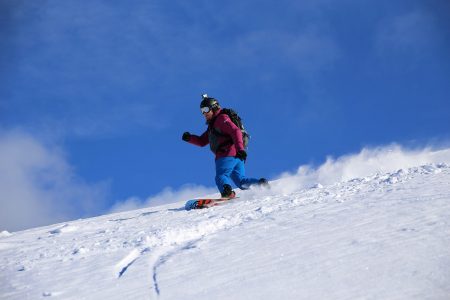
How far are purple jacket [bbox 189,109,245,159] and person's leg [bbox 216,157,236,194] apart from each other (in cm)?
11

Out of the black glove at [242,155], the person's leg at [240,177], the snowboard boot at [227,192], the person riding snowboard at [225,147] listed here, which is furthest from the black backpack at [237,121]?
the snowboard boot at [227,192]

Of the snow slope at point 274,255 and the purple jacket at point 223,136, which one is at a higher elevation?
the purple jacket at point 223,136

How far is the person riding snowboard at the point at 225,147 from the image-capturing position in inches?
275

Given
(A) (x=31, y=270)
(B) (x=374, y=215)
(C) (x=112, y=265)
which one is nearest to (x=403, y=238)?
(B) (x=374, y=215)

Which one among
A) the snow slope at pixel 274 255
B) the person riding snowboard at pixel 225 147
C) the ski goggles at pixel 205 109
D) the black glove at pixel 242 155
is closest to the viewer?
the snow slope at pixel 274 255

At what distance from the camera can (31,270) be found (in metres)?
3.44

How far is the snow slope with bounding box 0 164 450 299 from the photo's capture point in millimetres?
2332

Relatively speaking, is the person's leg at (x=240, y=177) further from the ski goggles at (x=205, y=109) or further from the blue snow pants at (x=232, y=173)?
the ski goggles at (x=205, y=109)

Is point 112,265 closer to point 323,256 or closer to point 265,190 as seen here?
point 323,256

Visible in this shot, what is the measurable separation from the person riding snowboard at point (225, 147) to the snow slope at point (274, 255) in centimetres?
220

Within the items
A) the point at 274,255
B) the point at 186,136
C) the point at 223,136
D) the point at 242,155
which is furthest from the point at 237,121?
the point at 274,255

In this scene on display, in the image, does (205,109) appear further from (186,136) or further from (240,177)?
(240,177)

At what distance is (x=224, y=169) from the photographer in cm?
712

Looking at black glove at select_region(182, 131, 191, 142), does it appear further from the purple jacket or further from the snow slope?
the snow slope
